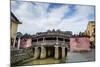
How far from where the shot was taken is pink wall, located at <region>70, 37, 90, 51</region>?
235cm

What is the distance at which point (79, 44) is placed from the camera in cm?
238

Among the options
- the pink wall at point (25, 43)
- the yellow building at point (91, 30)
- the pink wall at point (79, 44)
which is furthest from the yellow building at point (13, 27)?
the yellow building at point (91, 30)

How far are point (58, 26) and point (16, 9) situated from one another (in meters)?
0.56

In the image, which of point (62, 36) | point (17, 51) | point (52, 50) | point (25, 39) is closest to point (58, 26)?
point (62, 36)

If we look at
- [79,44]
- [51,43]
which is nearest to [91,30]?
[79,44]

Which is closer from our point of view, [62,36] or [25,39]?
[25,39]

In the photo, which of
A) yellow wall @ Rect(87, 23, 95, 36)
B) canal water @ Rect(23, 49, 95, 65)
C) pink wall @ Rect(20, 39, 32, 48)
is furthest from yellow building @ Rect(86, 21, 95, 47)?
pink wall @ Rect(20, 39, 32, 48)

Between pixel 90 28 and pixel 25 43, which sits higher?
pixel 90 28

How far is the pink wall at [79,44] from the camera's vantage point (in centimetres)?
235

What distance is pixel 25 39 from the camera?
2.16m

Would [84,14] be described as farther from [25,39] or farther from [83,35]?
[25,39]

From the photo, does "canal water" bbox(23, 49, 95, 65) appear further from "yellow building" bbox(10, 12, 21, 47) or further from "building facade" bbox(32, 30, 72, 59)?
"yellow building" bbox(10, 12, 21, 47)

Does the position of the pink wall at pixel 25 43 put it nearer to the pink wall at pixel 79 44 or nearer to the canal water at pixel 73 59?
the canal water at pixel 73 59

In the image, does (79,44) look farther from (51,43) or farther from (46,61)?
(46,61)
